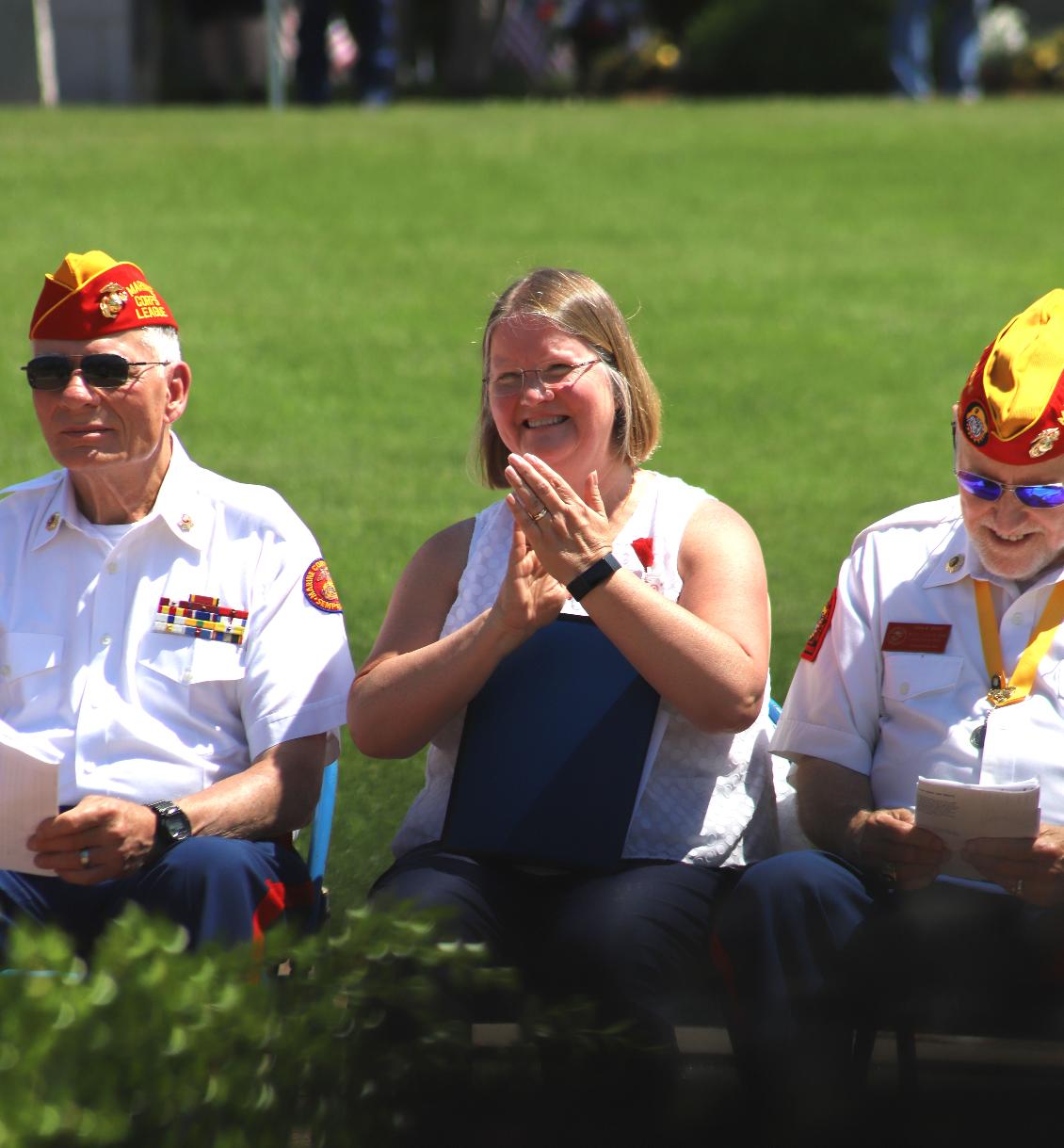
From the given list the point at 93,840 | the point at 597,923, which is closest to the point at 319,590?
the point at 93,840

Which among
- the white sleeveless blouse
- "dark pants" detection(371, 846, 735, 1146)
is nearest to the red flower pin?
the white sleeveless blouse

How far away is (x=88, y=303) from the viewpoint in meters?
3.76

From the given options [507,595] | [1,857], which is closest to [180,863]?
[1,857]

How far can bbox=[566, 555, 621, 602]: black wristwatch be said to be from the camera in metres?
3.33

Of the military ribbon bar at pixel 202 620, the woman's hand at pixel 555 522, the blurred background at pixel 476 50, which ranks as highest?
the blurred background at pixel 476 50

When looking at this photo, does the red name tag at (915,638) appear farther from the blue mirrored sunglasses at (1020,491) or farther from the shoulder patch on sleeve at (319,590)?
the shoulder patch on sleeve at (319,590)

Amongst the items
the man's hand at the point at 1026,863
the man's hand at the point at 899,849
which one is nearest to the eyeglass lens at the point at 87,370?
the man's hand at the point at 899,849

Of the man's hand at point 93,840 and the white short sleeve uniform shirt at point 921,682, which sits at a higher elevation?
the white short sleeve uniform shirt at point 921,682

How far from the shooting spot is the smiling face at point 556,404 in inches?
144

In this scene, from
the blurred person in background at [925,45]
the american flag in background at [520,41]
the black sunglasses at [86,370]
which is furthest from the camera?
the american flag in background at [520,41]

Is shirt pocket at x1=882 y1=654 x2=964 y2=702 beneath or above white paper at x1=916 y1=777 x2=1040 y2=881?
above

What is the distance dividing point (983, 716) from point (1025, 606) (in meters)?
0.23

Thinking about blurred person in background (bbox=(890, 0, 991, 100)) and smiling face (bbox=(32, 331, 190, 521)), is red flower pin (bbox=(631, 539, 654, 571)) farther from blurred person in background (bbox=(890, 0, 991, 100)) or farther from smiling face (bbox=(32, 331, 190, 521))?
blurred person in background (bbox=(890, 0, 991, 100))

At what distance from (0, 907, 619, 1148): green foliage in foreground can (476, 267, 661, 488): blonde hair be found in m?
1.51
